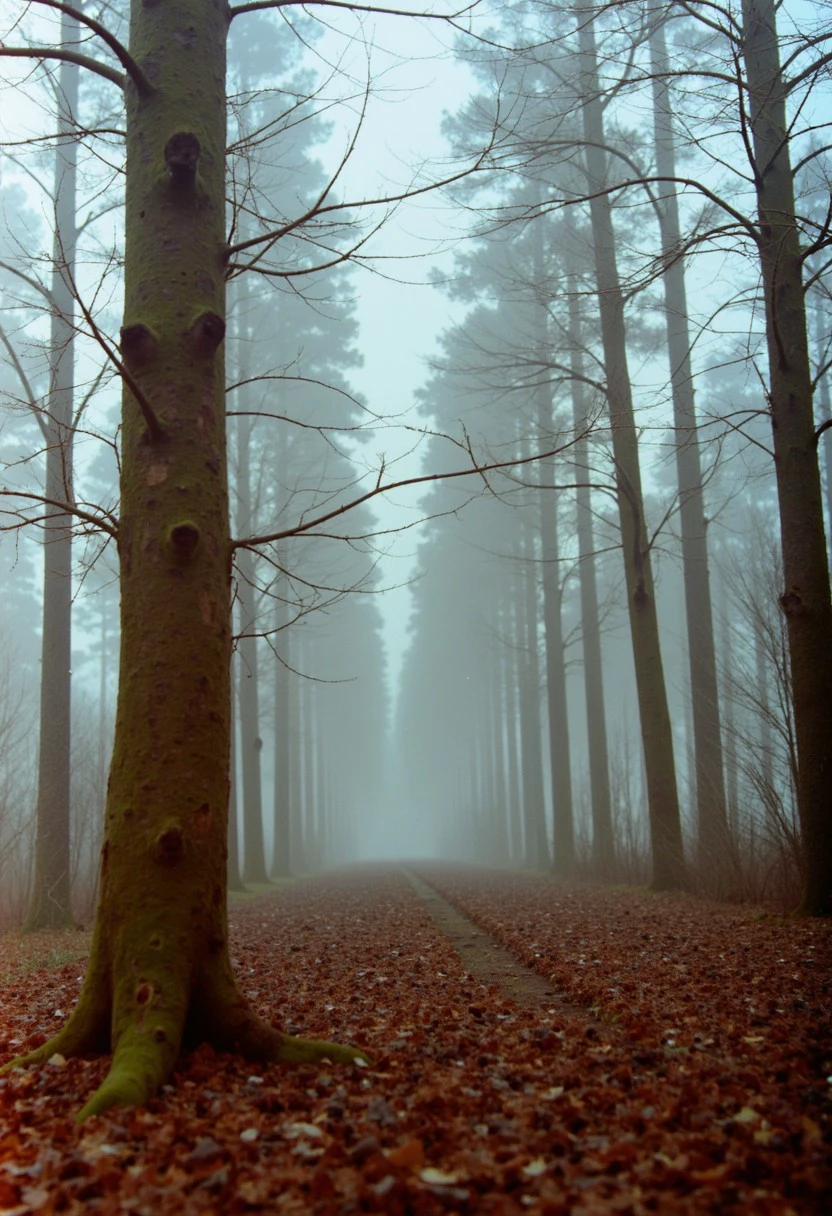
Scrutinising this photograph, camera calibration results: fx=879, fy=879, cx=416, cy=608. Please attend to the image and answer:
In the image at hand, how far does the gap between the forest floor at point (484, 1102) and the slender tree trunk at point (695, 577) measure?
4.50 metres

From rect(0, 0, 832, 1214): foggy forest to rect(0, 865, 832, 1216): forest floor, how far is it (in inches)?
3.5

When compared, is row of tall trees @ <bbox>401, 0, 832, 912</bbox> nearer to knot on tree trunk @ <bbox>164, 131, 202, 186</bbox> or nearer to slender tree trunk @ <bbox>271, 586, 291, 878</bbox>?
knot on tree trunk @ <bbox>164, 131, 202, 186</bbox>

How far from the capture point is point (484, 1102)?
8.52 feet

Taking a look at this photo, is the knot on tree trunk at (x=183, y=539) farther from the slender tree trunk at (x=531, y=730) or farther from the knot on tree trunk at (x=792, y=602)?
the slender tree trunk at (x=531, y=730)

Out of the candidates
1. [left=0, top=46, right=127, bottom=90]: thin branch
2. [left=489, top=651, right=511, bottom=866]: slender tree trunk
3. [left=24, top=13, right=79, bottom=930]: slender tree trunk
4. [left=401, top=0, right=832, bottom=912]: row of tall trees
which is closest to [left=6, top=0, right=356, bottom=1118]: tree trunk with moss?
[left=0, top=46, right=127, bottom=90]: thin branch

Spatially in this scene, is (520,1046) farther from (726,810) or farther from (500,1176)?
(726,810)

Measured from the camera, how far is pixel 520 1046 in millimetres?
3297

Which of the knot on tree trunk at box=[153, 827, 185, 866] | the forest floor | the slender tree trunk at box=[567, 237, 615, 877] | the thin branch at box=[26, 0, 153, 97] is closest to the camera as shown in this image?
the forest floor

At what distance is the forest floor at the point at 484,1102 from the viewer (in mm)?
2014

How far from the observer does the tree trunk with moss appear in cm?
315

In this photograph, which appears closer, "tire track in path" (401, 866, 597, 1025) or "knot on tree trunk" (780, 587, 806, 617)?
"tire track in path" (401, 866, 597, 1025)

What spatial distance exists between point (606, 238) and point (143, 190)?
9321 millimetres

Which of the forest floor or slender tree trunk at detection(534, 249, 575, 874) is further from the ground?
slender tree trunk at detection(534, 249, 575, 874)

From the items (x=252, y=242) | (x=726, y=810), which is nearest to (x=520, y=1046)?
(x=252, y=242)
